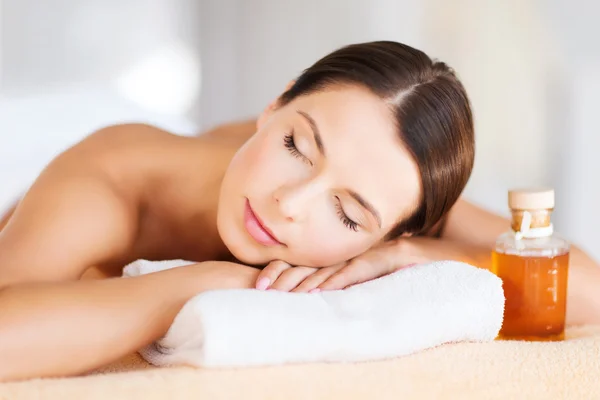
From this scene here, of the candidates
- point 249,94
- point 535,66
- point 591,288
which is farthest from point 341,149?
point 249,94

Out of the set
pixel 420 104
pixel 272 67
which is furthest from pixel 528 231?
pixel 272 67

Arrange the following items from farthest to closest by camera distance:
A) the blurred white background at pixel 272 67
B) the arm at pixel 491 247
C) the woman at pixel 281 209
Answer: the blurred white background at pixel 272 67 < the arm at pixel 491 247 < the woman at pixel 281 209

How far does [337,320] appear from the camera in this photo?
0.91 m

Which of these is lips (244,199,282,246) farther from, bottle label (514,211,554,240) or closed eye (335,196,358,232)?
bottle label (514,211,554,240)

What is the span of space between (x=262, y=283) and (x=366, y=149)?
221 millimetres

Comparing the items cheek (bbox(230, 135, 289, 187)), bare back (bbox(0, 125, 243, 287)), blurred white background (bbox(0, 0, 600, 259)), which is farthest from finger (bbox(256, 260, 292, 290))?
blurred white background (bbox(0, 0, 600, 259))

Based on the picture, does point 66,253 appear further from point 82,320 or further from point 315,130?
point 315,130

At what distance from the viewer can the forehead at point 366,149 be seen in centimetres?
106

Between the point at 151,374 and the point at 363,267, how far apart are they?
0.41 m

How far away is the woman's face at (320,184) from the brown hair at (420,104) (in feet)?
0.07

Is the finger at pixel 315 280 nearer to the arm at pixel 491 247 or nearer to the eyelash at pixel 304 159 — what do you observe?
the eyelash at pixel 304 159

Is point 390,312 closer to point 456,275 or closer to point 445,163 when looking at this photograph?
point 456,275

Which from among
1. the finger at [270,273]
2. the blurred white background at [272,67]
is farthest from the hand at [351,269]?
the blurred white background at [272,67]

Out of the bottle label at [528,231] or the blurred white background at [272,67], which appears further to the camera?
the blurred white background at [272,67]
